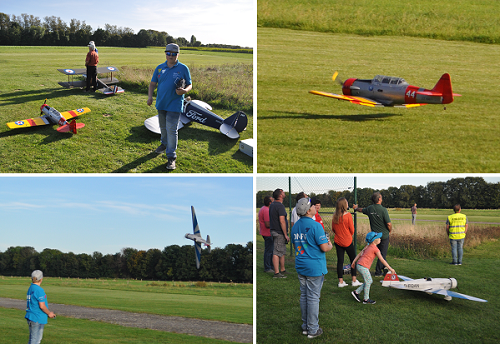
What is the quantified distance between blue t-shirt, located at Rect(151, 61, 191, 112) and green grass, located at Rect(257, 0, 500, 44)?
1970cm

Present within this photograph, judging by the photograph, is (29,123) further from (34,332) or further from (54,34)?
(54,34)

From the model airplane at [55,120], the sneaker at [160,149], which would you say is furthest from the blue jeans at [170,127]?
the model airplane at [55,120]

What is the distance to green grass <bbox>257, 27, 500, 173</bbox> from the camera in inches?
282

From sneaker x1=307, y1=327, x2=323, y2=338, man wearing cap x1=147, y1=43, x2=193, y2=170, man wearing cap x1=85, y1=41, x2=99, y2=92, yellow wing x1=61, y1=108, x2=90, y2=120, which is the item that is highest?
man wearing cap x1=85, y1=41, x2=99, y2=92

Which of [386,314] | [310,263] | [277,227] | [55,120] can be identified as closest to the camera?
[310,263]

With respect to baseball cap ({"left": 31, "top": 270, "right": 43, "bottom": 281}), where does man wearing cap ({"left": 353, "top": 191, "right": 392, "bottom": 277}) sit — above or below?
above

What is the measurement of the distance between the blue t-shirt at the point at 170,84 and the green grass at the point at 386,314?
3808 mm

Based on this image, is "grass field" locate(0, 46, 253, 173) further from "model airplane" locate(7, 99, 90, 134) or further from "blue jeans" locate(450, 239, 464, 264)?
"blue jeans" locate(450, 239, 464, 264)

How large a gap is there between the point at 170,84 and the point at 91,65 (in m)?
6.59

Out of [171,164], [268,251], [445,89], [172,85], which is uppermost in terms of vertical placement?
[445,89]

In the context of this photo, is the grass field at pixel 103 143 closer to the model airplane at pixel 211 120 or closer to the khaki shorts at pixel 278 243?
the model airplane at pixel 211 120

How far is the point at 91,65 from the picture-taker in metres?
11.1

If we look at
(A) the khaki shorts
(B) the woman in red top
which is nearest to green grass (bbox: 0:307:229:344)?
(A) the khaki shorts

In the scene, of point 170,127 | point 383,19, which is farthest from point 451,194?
point 170,127
